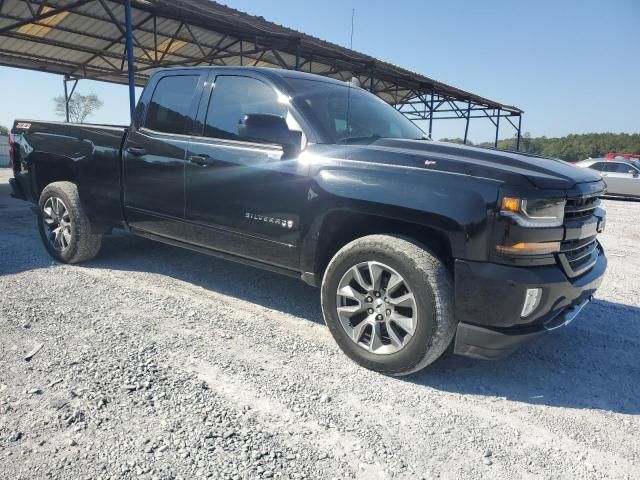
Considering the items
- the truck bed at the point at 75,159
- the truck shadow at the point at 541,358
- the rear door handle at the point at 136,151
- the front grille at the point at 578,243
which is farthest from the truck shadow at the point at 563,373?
the truck bed at the point at 75,159

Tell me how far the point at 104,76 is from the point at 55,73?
164 centimetres

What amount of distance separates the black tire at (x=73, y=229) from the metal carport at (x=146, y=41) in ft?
19.5

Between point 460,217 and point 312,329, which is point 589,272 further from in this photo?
point 312,329

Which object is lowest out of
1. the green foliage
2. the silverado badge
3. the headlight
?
the silverado badge

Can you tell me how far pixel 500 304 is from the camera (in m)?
2.47

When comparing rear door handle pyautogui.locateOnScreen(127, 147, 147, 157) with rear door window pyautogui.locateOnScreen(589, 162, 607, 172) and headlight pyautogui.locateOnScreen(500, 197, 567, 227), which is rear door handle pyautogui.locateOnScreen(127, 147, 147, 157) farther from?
rear door window pyautogui.locateOnScreen(589, 162, 607, 172)

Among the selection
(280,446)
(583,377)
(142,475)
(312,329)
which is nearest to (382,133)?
(312,329)

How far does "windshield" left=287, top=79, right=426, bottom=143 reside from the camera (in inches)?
129

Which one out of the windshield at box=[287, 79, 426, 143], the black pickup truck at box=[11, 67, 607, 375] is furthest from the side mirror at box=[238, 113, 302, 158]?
the windshield at box=[287, 79, 426, 143]

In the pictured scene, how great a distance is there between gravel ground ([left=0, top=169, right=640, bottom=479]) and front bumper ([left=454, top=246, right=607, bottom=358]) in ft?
1.16

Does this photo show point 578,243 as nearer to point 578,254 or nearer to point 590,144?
point 578,254

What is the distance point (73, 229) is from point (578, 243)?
4361 millimetres

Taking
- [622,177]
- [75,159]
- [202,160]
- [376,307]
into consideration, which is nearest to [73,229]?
[75,159]

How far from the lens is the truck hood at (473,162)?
8.24ft
